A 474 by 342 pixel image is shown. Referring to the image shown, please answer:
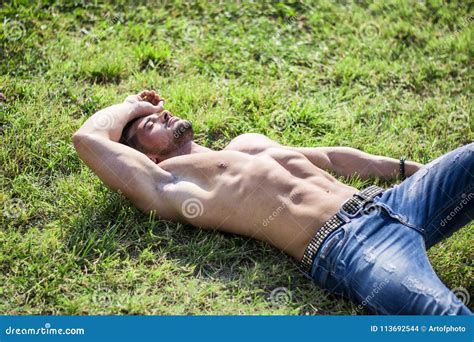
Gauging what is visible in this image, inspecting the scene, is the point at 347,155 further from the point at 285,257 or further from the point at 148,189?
the point at 148,189

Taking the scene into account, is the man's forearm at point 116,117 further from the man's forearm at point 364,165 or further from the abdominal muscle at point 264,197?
the man's forearm at point 364,165

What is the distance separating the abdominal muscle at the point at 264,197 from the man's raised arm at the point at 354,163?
395 millimetres

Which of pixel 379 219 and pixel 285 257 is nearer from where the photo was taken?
pixel 379 219

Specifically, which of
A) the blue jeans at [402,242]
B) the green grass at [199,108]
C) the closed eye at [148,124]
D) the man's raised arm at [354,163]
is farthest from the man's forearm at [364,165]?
the closed eye at [148,124]

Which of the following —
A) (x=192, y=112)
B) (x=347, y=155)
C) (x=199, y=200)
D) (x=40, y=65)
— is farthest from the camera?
(x=40, y=65)

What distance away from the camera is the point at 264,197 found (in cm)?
445

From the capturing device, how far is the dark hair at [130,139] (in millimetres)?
5031

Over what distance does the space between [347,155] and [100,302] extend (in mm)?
2236

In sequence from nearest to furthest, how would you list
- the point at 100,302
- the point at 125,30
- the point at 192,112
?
the point at 100,302
the point at 192,112
the point at 125,30

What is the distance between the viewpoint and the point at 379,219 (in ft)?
14.1

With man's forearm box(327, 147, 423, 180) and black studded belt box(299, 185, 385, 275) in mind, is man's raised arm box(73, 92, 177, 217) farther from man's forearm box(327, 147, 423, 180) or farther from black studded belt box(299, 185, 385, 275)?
man's forearm box(327, 147, 423, 180)

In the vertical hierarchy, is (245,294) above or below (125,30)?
below

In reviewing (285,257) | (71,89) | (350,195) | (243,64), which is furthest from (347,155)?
(71,89)

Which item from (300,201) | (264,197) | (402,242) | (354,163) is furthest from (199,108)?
(402,242)
